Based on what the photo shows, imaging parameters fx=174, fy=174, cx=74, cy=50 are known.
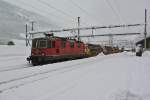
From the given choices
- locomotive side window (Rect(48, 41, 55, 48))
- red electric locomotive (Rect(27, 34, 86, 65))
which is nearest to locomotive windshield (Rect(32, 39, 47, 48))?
red electric locomotive (Rect(27, 34, 86, 65))

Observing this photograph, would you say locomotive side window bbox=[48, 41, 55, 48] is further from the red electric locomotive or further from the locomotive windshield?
the locomotive windshield

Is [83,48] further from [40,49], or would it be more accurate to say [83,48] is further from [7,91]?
[7,91]

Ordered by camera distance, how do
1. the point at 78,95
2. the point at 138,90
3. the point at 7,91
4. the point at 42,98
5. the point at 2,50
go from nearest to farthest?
the point at 42,98, the point at 78,95, the point at 7,91, the point at 138,90, the point at 2,50

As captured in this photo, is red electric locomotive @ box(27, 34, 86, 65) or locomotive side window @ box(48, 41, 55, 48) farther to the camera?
locomotive side window @ box(48, 41, 55, 48)

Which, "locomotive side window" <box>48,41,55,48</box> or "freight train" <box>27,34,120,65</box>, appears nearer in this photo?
"freight train" <box>27,34,120,65</box>

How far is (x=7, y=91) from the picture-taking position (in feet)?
18.7

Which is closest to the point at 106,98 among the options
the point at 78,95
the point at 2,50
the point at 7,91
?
the point at 78,95

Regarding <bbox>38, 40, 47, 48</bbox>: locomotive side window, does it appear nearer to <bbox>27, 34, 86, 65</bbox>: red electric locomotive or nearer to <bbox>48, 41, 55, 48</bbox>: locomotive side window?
<bbox>27, 34, 86, 65</bbox>: red electric locomotive

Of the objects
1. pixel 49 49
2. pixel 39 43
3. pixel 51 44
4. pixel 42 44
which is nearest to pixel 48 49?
pixel 49 49

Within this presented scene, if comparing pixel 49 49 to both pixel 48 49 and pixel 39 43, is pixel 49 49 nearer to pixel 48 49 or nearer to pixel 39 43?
pixel 48 49

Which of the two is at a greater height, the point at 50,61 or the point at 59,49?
the point at 59,49

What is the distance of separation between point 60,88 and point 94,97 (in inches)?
59.1

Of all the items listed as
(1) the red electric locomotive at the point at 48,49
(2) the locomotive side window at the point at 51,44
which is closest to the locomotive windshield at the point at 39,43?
(1) the red electric locomotive at the point at 48,49

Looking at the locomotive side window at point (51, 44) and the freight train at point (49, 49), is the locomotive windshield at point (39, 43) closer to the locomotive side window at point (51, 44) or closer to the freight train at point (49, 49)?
the freight train at point (49, 49)
